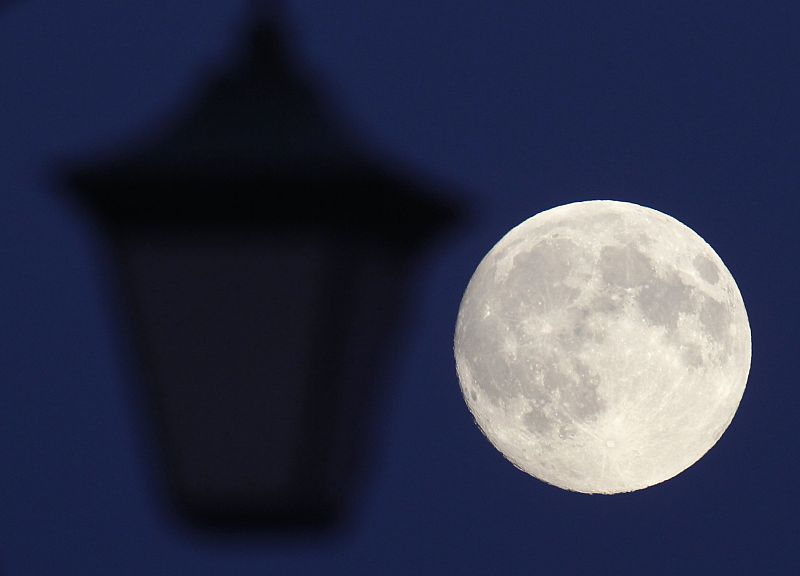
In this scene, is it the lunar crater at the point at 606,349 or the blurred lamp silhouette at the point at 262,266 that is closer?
the lunar crater at the point at 606,349

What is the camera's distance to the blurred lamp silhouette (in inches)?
115

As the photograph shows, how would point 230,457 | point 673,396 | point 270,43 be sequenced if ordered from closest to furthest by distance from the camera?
point 673,396 < point 270,43 < point 230,457

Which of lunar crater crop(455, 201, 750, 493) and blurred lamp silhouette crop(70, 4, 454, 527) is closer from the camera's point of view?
lunar crater crop(455, 201, 750, 493)

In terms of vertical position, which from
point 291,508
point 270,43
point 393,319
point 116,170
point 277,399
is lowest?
point 291,508

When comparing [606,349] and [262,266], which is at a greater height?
[262,266]

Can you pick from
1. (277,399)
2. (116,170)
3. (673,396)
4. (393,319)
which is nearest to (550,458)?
(673,396)

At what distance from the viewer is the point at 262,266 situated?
2986 mm

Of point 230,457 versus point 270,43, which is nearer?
point 270,43

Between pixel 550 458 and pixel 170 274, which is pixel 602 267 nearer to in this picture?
pixel 550 458

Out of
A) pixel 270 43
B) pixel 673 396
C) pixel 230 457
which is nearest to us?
pixel 673 396

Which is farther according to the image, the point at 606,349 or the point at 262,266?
the point at 262,266

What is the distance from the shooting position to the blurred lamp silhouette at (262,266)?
2.92 meters

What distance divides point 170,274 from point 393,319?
0.67 meters

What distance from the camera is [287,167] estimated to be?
2.93m
